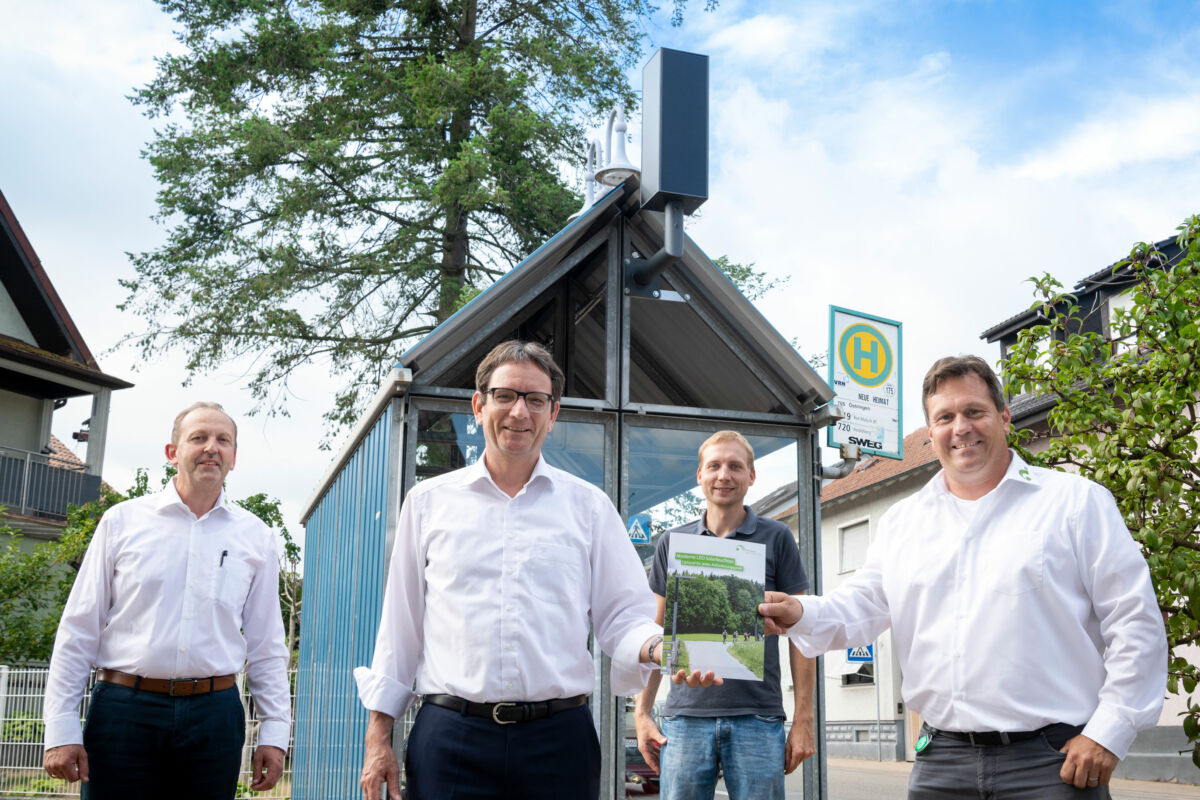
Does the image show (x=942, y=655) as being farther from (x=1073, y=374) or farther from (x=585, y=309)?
(x=585, y=309)

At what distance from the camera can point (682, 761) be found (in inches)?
174

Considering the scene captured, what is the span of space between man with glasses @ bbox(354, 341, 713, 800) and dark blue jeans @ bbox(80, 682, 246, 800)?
1211 millimetres

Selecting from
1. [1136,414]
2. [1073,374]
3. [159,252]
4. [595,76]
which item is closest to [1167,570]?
[1136,414]

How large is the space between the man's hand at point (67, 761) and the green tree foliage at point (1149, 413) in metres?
4.09

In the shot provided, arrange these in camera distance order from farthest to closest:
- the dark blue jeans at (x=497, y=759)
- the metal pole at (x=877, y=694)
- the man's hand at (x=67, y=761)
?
the metal pole at (x=877, y=694), the man's hand at (x=67, y=761), the dark blue jeans at (x=497, y=759)

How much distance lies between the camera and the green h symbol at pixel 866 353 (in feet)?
41.3

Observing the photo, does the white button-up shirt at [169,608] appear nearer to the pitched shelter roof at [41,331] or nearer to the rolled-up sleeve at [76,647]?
the rolled-up sleeve at [76,647]

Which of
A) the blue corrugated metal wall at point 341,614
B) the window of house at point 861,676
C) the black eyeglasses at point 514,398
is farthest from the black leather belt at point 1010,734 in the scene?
the window of house at point 861,676

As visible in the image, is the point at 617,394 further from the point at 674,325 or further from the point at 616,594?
the point at 616,594

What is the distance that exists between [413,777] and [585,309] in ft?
13.0

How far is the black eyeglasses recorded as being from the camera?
3.46 m

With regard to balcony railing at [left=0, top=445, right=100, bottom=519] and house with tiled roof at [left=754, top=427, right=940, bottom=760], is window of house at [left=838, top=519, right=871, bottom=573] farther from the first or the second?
balcony railing at [left=0, top=445, right=100, bottom=519]

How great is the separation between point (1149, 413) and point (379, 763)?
369cm

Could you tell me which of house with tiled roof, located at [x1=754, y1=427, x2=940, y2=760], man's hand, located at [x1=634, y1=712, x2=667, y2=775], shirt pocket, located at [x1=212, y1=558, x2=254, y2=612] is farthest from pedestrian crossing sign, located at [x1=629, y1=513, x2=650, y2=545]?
house with tiled roof, located at [x1=754, y1=427, x2=940, y2=760]
